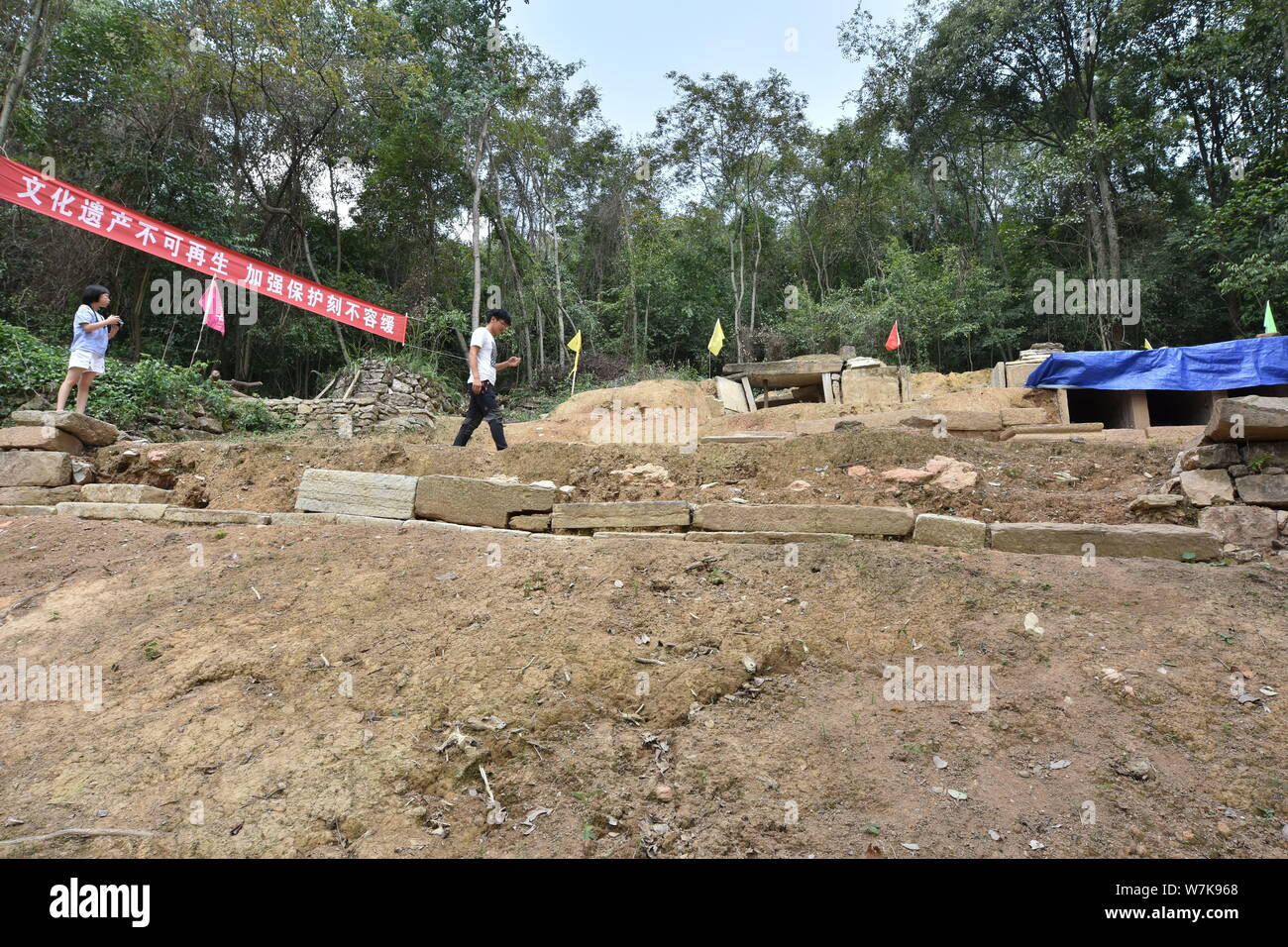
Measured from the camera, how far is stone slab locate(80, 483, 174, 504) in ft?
17.9

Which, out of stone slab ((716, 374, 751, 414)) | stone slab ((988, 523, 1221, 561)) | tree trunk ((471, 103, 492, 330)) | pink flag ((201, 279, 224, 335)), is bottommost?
stone slab ((988, 523, 1221, 561))

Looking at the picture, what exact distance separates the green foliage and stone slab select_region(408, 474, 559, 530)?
7.24m

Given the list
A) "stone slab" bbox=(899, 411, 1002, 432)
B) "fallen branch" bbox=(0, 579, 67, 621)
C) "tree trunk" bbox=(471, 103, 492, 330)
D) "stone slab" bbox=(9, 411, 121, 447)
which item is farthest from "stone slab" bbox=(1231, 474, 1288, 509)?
"tree trunk" bbox=(471, 103, 492, 330)

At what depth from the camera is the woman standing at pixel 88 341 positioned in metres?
6.13

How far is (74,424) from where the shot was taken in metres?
5.86

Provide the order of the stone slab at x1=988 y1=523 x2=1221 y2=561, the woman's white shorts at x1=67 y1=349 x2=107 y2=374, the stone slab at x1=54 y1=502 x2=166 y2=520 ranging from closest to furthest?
the stone slab at x1=988 y1=523 x2=1221 y2=561
the stone slab at x1=54 y1=502 x2=166 y2=520
the woman's white shorts at x1=67 y1=349 x2=107 y2=374

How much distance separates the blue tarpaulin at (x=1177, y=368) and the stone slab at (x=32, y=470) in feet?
39.3

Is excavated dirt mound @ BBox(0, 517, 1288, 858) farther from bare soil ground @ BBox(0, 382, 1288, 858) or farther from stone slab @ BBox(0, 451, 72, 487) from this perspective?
stone slab @ BBox(0, 451, 72, 487)

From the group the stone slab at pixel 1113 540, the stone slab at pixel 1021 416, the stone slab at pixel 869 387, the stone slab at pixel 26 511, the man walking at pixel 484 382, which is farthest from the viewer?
the stone slab at pixel 869 387

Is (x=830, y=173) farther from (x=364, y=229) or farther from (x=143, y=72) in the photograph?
(x=143, y=72)

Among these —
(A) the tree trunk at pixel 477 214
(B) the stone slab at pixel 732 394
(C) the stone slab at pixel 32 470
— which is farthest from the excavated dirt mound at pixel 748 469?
(A) the tree trunk at pixel 477 214

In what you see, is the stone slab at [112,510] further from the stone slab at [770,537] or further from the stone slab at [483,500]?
the stone slab at [770,537]
